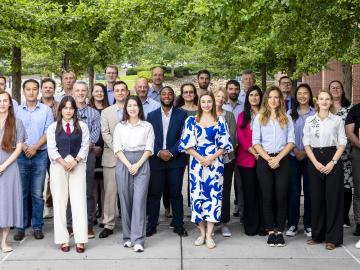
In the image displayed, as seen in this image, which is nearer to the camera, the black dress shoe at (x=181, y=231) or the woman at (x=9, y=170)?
the woman at (x=9, y=170)

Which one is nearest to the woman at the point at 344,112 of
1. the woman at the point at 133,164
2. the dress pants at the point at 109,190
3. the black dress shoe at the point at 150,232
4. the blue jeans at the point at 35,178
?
the woman at the point at 133,164

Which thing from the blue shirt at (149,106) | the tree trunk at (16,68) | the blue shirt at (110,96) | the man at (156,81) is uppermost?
the tree trunk at (16,68)

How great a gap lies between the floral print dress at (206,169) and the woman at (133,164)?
551mm

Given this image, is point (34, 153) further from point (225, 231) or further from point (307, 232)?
point (307, 232)

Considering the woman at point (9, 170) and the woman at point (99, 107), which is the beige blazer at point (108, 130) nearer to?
the woman at point (99, 107)

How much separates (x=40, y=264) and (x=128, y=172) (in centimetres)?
158

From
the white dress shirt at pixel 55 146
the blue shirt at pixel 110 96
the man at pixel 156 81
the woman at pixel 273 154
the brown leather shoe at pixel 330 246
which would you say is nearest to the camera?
the white dress shirt at pixel 55 146

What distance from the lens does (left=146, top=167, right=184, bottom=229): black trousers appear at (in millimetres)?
7480

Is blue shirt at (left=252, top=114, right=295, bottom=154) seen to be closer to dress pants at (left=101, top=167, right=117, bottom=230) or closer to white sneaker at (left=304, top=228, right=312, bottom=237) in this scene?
white sneaker at (left=304, top=228, right=312, bottom=237)

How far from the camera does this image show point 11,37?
34.9ft

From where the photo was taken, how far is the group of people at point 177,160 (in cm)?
681

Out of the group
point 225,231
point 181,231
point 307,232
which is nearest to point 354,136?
point 307,232

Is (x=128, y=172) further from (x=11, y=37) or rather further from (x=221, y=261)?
(x=11, y=37)

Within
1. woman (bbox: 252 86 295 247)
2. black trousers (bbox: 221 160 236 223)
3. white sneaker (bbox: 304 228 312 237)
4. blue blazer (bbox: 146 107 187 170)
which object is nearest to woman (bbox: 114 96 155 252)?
blue blazer (bbox: 146 107 187 170)
